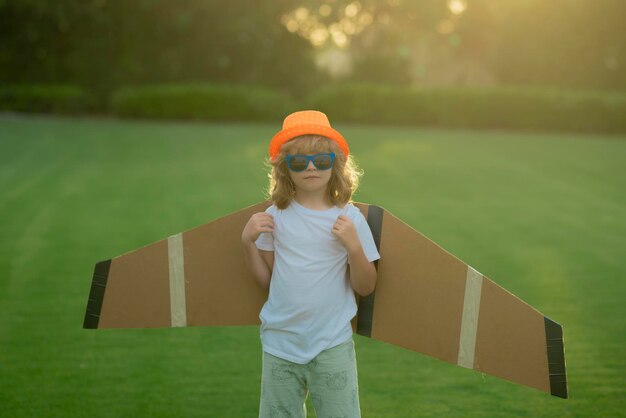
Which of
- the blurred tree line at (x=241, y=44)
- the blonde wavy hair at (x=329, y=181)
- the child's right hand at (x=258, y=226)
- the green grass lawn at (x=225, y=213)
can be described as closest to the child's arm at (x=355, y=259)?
the blonde wavy hair at (x=329, y=181)

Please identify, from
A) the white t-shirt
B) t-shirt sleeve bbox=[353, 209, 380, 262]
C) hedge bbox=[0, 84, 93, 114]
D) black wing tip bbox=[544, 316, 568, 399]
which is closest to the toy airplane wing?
black wing tip bbox=[544, 316, 568, 399]

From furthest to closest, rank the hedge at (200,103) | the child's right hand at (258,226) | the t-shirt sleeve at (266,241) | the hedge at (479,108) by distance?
the hedge at (200,103)
the hedge at (479,108)
the t-shirt sleeve at (266,241)
the child's right hand at (258,226)

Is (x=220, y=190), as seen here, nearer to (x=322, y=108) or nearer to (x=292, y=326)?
(x=292, y=326)

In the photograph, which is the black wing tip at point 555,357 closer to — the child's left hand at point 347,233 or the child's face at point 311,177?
the child's left hand at point 347,233

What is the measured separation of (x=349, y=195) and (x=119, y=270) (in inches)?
39.9

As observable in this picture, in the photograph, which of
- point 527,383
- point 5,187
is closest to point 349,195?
point 527,383

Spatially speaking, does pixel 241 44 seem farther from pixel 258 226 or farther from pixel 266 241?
pixel 258 226

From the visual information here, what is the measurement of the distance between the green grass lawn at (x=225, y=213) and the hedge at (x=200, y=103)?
4991 millimetres

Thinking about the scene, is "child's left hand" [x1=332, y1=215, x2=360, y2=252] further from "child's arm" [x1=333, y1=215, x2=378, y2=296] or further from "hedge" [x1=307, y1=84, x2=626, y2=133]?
"hedge" [x1=307, y1=84, x2=626, y2=133]

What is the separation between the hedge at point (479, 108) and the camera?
24.0m

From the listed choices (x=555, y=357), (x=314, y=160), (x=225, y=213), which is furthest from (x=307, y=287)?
(x=225, y=213)

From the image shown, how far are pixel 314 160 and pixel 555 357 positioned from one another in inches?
44.1

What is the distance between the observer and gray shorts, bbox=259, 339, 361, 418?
2.86 meters

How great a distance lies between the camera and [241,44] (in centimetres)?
2884
